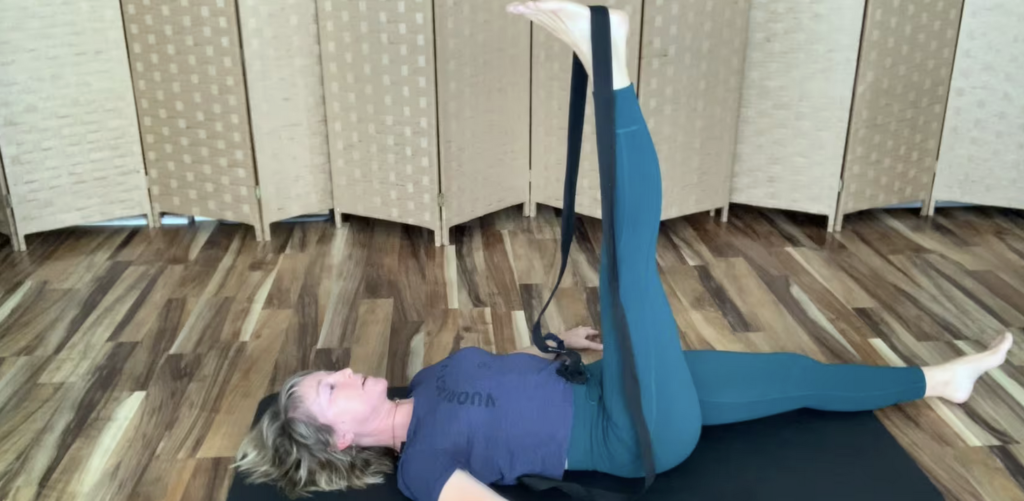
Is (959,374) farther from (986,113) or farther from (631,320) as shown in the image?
(986,113)

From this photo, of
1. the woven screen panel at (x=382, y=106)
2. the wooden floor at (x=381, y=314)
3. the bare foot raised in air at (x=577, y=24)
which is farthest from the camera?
the woven screen panel at (x=382, y=106)

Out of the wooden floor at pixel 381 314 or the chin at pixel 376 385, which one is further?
the wooden floor at pixel 381 314

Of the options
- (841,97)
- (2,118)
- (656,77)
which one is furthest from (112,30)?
(841,97)

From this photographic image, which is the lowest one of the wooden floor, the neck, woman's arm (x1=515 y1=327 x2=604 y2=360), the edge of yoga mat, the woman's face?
the wooden floor

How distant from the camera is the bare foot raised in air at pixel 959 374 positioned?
2.08 meters

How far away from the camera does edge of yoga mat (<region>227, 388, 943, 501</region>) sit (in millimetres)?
1715

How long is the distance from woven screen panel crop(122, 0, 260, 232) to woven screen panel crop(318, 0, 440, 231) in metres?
0.34

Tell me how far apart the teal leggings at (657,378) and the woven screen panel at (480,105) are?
144 centimetres

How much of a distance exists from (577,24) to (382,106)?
177 cm

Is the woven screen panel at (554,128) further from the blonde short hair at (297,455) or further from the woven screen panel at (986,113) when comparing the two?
the blonde short hair at (297,455)

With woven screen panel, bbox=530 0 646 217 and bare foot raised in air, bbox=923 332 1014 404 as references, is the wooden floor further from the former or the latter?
woven screen panel, bbox=530 0 646 217

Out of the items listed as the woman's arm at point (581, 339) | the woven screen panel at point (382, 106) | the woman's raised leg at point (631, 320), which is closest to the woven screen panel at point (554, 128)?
the woven screen panel at point (382, 106)

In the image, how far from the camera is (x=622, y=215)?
1.53 m

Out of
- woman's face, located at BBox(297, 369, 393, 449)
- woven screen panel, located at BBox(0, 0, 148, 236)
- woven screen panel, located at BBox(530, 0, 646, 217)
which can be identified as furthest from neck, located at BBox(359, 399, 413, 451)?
woven screen panel, located at BBox(0, 0, 148, 236)
